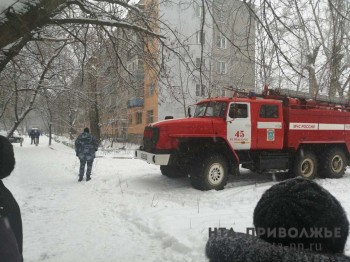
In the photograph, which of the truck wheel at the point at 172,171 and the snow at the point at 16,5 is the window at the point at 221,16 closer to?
the snow at the point at 16,5

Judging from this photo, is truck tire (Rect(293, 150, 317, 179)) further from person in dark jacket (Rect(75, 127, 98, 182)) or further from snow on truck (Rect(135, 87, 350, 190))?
person in dark jacket (Rect(75, 127, 98, 182))

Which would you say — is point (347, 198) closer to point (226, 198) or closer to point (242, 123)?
point (226, 198)

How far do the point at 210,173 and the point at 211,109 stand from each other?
1921mm

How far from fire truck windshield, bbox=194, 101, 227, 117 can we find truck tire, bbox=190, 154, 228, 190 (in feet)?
4.10

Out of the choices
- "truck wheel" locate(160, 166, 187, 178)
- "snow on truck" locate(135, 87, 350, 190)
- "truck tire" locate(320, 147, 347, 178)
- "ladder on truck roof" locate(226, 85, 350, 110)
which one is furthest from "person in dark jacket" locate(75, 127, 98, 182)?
"truck tire" locate(320, 147, 347, 178)

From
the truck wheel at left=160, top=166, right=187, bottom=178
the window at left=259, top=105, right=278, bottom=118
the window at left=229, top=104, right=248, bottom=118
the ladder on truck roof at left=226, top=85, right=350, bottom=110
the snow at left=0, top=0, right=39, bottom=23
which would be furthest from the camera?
the truck wheel at left=160, top=166, right=187, bottom=178

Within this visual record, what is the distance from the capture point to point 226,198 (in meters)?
8.30

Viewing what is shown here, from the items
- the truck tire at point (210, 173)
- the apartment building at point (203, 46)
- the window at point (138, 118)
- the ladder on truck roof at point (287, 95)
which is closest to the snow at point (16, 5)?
the apartment building at point (203, 46)

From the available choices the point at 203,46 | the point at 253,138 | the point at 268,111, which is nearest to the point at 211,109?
the point at 253,138

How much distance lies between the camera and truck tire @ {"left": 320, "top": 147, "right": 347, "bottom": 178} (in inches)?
452

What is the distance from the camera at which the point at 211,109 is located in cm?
1016

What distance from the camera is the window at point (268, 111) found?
10.3 m

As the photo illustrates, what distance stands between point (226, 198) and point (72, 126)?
2728cm

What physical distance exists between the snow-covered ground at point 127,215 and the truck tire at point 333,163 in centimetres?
80
